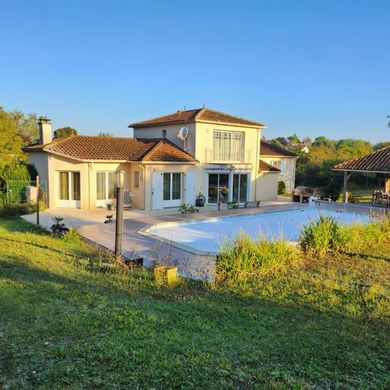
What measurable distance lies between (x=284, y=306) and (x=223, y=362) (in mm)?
3034

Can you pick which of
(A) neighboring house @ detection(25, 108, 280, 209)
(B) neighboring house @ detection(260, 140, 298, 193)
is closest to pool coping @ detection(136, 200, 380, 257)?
(A) neighboring house @ detection(25, 108, 280, 209)

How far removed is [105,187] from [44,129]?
22.7 feet

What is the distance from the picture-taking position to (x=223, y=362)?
4648 millimetres

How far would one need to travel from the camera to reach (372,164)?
86.7ft

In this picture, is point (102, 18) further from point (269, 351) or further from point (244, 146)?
point (269, 351)

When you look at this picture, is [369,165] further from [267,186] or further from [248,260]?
[248,260]

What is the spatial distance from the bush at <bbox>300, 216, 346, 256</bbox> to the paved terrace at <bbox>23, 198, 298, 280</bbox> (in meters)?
3.41

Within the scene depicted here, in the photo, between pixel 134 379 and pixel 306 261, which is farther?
pixel 306 261

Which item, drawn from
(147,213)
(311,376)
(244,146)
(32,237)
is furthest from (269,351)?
(244,146)

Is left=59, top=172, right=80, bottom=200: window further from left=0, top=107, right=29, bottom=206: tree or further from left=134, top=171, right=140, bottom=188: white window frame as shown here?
left=134, top=171, right=140, bottom=188: white window frame

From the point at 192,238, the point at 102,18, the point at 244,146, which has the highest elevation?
the point at 102,18

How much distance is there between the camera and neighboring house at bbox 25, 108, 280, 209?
23750 mm

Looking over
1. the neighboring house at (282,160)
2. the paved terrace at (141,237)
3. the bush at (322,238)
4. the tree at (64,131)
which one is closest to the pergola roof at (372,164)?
the paved terrace at (141,237)

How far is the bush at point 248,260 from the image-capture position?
9023mm
